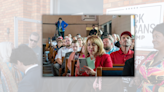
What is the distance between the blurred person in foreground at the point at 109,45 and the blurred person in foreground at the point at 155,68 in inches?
15.9

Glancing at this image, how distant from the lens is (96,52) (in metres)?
1.33

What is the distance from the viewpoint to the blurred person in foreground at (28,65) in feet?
4.44

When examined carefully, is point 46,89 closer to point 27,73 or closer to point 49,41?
point 27,73

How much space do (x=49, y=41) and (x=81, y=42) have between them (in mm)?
350

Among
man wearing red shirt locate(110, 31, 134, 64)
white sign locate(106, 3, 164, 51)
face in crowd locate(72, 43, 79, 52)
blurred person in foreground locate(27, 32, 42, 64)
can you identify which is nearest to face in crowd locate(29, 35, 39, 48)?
blurred person in foreground locate(27, 32, 42, 64)

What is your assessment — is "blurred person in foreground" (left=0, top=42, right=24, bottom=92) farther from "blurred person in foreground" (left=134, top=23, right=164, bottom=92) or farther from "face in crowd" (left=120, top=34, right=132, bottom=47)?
"blurred person in foreground" (left=134, top=23, right=164, bottom=92)

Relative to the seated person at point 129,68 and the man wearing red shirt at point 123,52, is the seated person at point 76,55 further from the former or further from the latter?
the seated person at point 129,68

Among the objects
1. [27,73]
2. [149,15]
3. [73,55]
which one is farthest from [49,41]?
[149,15]

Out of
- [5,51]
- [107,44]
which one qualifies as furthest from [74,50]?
[5,51]

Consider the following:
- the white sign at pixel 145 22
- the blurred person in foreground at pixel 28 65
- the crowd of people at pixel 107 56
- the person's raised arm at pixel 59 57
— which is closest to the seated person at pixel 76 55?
the crowd of people at pixel 107 56

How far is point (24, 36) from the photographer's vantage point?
5.64 feet

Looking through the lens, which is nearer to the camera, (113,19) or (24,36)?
(113,19)

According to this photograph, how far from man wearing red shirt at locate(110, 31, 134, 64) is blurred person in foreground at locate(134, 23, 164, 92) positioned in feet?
0.78

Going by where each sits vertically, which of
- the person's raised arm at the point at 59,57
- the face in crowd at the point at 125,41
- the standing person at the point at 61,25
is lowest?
the person's raised arm at the point at 59,57
